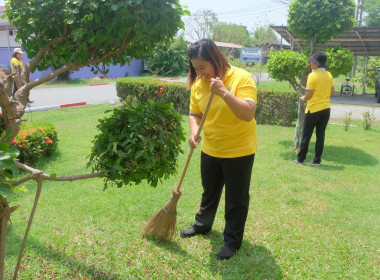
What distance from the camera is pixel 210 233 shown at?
3.55m

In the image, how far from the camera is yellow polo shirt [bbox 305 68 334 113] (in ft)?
17.7

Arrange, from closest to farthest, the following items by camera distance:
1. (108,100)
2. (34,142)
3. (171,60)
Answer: (34,142)
(108,100)
(171,60)

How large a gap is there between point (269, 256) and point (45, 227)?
2.29 metres

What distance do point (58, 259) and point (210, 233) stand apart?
148 centimetres

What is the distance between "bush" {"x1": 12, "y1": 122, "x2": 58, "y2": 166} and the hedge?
325cm

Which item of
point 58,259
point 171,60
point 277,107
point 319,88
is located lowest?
point 58,259

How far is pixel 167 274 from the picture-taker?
2.91 meters

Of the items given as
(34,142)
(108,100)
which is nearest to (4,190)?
(34,142)

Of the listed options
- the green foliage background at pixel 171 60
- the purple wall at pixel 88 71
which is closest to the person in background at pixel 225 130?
the purple wall at pixel 88 71

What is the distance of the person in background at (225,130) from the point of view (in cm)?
257

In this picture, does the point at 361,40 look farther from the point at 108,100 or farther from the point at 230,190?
the point at 230,190

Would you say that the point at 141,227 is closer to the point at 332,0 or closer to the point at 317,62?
the point at 317,62

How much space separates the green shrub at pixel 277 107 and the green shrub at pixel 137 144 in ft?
23.6

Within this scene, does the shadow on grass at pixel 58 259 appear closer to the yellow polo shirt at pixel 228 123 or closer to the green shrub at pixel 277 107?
the yellow polo shirt at pixel 228 123
